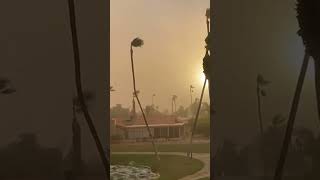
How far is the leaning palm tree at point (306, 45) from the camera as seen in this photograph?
196 centimetres

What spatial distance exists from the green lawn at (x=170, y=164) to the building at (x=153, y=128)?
0.09 meters

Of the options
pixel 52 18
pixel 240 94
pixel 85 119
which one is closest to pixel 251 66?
pixel 240 94

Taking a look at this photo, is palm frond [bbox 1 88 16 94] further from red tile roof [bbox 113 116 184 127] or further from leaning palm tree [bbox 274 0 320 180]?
leaning palm tree [bbox 274 0 320 180]

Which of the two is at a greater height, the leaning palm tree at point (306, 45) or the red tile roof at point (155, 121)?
the leaning palm tree at point (306, 45)

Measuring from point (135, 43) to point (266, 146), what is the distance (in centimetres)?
77

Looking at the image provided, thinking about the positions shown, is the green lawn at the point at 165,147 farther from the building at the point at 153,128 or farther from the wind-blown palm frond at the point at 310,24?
the wind-blown palm frond at the point at 310,24

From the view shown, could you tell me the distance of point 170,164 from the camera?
1.98 metres

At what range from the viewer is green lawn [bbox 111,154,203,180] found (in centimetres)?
196

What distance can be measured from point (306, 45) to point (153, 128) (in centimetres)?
81

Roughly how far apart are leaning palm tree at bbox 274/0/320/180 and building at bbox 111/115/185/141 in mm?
491

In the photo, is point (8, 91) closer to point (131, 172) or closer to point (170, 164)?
point (131, 172)

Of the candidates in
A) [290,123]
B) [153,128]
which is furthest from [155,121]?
[290,123]

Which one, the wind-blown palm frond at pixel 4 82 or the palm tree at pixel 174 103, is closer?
the wind-blown palm frond at pixel 4 82

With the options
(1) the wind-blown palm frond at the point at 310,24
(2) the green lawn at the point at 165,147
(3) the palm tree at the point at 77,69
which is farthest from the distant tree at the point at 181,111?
(1) the wind-blown palm frond at the point at 310,24
